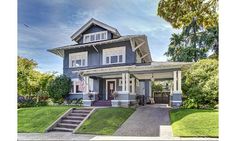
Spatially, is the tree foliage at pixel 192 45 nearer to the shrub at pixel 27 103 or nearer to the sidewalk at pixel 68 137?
the sidewalk at pixel 68 137

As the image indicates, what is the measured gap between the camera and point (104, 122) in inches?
182

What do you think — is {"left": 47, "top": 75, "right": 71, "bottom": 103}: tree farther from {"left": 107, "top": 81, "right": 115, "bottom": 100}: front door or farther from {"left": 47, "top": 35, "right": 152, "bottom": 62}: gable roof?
{"left": 107, "top": 81, "right": 115, "bottom": 100}: front door

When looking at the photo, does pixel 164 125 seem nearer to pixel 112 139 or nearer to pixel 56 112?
pixel 112 139

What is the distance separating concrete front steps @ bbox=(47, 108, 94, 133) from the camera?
4.70m

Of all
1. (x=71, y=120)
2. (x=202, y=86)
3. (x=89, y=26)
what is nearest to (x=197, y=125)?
(x=202, y=86)

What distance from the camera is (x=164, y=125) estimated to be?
4.39 m

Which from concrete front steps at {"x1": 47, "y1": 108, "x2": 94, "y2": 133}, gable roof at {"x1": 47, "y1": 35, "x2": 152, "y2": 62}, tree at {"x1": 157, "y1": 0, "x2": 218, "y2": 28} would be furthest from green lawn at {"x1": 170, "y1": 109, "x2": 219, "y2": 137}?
gable roof at {"x1": 47, "y1": 35, "x2": 152, "y2": 62}

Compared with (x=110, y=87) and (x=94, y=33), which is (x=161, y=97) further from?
(x=94, y=33)

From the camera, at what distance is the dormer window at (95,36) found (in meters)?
8.13

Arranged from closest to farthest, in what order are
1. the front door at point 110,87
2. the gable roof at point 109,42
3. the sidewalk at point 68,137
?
the sidewalk at point 68,137 → the gable roof at point 109,42 → the front door at point 110,87

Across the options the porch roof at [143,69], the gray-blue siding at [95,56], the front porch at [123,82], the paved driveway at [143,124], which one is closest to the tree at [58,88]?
the gray-blue siding at [95,56]

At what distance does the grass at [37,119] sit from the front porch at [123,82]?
5.57ft

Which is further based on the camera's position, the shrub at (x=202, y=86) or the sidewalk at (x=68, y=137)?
the shrub at (x=202, y=86)
